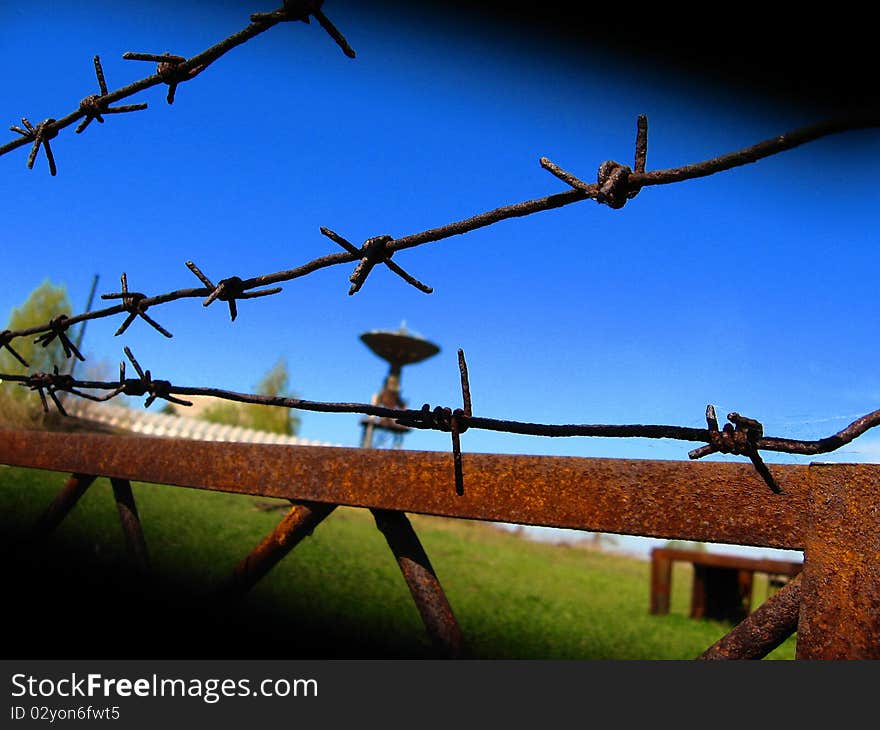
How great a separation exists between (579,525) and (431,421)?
1.04 feet

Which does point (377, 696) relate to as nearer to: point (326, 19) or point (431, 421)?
point (431, 421)

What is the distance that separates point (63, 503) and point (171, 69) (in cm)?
152

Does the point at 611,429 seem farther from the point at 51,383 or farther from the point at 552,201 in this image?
the point at 51,383

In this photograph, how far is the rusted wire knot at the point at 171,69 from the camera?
135 cm

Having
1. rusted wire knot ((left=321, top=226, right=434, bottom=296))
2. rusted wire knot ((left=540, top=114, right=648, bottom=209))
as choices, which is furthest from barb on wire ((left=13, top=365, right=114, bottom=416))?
rusted wire knot ((left=540, top=114, right=648, bottom=209))

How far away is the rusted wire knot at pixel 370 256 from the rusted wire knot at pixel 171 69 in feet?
1.87

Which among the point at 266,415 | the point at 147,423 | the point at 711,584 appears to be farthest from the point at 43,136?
the point at 266,415

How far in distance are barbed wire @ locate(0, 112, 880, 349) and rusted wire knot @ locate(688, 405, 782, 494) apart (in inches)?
12.6

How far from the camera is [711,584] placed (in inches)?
303

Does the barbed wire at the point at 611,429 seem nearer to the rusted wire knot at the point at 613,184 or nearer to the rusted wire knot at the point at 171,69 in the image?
the rusted wire knot at the point at 613,184

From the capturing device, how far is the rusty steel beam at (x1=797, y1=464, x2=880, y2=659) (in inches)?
29.6

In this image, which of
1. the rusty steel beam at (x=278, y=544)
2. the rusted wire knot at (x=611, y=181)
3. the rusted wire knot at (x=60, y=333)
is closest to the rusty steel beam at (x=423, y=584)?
the rusty steel beam at (x=278, y=544)

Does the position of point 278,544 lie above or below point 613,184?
below

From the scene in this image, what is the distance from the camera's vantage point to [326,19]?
3.50ft
